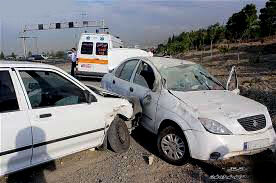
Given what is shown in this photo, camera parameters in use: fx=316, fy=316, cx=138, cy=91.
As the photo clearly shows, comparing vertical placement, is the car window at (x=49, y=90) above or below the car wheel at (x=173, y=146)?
above

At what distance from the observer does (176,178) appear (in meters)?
4.49

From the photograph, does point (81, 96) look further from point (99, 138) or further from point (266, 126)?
point (266, 126)

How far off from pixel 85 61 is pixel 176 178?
1232 centimetres

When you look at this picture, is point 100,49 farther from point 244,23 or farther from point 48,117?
point 244,23

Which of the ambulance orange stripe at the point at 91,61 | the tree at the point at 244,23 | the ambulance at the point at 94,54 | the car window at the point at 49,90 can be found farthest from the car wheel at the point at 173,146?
the tree at the point at 244,23

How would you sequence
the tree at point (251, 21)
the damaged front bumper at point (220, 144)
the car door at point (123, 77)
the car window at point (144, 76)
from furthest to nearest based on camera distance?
1. the tree at point (251, 21)
2. the car door at point (123, 77)
3. the car window at point (144, 76)
4. the damaged front bumper at point (220, 144)

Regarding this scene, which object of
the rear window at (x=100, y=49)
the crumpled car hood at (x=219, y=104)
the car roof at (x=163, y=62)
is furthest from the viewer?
the rear window at (x=100, y=49)

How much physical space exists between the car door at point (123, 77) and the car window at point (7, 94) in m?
2.76

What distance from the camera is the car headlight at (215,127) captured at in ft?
14.5

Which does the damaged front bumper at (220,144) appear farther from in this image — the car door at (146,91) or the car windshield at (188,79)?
the car windshield at (188,79)

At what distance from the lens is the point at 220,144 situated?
439 centimetres

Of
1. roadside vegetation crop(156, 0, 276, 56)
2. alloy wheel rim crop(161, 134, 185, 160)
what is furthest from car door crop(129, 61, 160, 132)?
roadside vegetation crop(156, 0, 276, 56)

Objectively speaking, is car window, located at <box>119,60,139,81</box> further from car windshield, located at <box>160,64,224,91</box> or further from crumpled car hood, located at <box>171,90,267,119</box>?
crumpled car hood, located at <box>171,90,267,119</box>

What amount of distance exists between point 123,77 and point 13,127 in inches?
128
